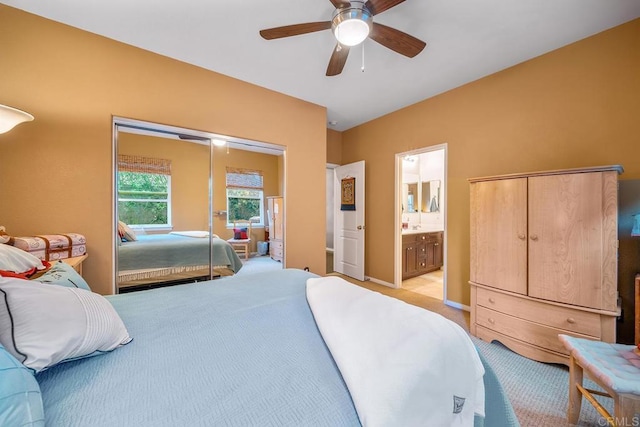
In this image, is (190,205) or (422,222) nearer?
(190,205)

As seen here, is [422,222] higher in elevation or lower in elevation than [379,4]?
lower

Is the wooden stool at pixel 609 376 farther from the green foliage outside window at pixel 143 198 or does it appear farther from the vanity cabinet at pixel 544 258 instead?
the green foliage outside window at pixel 143 198

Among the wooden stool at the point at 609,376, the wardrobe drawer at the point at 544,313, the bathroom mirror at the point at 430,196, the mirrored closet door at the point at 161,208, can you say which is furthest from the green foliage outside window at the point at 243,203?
the bathroom mirror at the point at 430,196

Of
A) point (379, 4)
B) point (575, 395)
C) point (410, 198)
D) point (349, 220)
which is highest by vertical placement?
point (379, 4)

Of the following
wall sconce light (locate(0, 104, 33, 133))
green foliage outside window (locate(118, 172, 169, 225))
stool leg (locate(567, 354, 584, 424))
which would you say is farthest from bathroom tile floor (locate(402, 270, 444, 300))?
wall sconce light (locate(0, 104, 33, 133))

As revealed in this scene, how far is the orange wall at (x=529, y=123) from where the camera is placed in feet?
6.66

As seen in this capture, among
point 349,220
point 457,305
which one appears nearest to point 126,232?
point 349,220

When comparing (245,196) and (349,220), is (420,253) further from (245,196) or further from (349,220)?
(245,196)

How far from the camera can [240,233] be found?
3.21 metres

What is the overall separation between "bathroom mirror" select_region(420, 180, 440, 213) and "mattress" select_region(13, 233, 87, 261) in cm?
530

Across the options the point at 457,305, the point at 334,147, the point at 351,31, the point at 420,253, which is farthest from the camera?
the point at 334,147

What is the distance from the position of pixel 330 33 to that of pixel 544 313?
292 cm

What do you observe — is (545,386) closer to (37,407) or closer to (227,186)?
(37,407)

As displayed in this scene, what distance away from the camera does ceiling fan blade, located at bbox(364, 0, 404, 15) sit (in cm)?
Answer: 152
